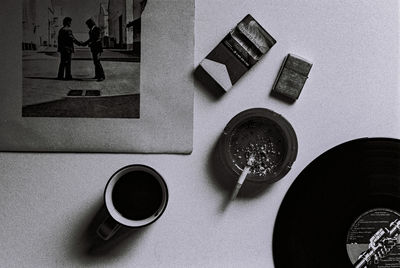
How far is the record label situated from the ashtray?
0.40 ft

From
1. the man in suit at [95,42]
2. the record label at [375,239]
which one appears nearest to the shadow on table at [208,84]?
the man in suit at [95,42]

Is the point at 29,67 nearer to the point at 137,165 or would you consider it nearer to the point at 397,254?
the point at 137,165

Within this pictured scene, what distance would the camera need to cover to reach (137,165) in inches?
24.9

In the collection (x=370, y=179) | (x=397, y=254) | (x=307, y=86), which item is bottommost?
(x=397, y=254)

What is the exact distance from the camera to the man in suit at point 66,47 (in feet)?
2.17

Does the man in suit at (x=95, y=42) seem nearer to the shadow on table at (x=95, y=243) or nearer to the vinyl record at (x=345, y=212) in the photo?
the shadow on table at (x=95, y=243)

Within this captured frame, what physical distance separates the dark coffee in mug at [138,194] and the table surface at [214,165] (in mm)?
31

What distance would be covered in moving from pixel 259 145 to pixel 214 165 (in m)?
0.07

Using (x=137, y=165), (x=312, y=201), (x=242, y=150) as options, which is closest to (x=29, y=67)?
(x=137, y=165)

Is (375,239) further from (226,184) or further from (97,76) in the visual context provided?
(97,76)

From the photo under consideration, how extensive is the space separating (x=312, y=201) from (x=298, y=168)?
0.05 metres

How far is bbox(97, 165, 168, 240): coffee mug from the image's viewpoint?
2.06 feet

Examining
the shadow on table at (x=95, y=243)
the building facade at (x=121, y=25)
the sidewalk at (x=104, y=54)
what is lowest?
the shadow on table at (x=95, y=243)

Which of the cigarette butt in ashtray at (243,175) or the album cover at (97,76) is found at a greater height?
the album cover at (97,76)
